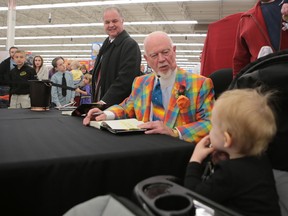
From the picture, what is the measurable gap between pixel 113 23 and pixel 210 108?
50.0 inches

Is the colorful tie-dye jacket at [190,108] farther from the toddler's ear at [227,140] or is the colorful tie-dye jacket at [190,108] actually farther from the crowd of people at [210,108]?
the toddler's ear at [227,140]

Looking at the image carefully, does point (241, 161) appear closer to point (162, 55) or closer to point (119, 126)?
point (119, 126)

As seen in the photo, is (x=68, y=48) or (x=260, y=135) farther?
(x=68, y=48)

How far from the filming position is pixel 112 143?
99 centimetres

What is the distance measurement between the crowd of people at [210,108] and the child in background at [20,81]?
5.49ft

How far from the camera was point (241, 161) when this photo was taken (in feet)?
2.69

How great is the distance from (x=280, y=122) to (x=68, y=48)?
67.1 feet

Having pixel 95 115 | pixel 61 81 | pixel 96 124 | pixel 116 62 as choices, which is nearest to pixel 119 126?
pixel 96 124

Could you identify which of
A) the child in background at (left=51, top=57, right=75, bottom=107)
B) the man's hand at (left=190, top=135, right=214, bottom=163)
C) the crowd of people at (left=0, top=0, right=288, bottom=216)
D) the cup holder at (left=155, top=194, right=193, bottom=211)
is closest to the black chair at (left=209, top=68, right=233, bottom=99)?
the crowd of people at (left=0, top=0, right=288, bottom=216)

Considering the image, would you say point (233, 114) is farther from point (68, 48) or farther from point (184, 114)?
point (68, 48)

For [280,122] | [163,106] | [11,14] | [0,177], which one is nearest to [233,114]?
[280,122]

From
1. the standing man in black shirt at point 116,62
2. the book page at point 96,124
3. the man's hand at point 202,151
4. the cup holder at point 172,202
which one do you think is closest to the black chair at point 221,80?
the standing man in black shirt at point 116,62

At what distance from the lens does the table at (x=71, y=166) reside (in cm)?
72

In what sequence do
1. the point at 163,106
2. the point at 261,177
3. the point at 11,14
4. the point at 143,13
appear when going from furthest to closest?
1. the point at 143,13
2. the point at 11,14
3. the point at 163,106
4. the point at 261,177
